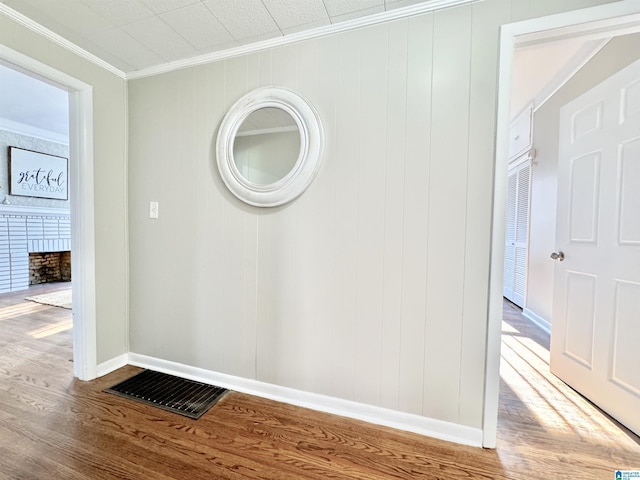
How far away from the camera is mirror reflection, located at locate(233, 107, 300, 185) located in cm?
162

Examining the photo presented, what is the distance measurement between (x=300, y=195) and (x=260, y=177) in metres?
0.29

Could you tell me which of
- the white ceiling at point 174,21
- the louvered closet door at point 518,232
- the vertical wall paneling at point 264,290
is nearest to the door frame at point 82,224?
the white ceiling at point 174,21

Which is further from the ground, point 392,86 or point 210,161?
point 392,86

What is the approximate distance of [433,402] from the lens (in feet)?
4.63

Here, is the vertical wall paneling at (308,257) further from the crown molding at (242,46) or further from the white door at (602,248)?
the white door at (602,248)

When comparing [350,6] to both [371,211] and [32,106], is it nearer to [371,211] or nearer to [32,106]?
[371,211]

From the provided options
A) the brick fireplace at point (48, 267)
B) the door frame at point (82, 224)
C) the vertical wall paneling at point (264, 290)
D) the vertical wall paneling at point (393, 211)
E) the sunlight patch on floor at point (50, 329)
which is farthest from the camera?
the brick fireplace at point (48, 267)

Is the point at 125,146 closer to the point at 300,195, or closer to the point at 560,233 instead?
the point at 300,195

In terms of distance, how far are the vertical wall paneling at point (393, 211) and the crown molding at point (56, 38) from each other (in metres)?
1.93

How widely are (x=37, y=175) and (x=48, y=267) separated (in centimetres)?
164

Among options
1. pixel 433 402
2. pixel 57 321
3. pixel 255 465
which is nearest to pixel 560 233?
pixel 433 402

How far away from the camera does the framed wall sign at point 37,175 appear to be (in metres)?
4.16

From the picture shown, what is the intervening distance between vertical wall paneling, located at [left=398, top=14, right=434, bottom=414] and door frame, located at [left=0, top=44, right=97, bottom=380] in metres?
2.03

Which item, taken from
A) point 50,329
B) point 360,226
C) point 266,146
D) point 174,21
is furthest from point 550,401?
point 50,329
